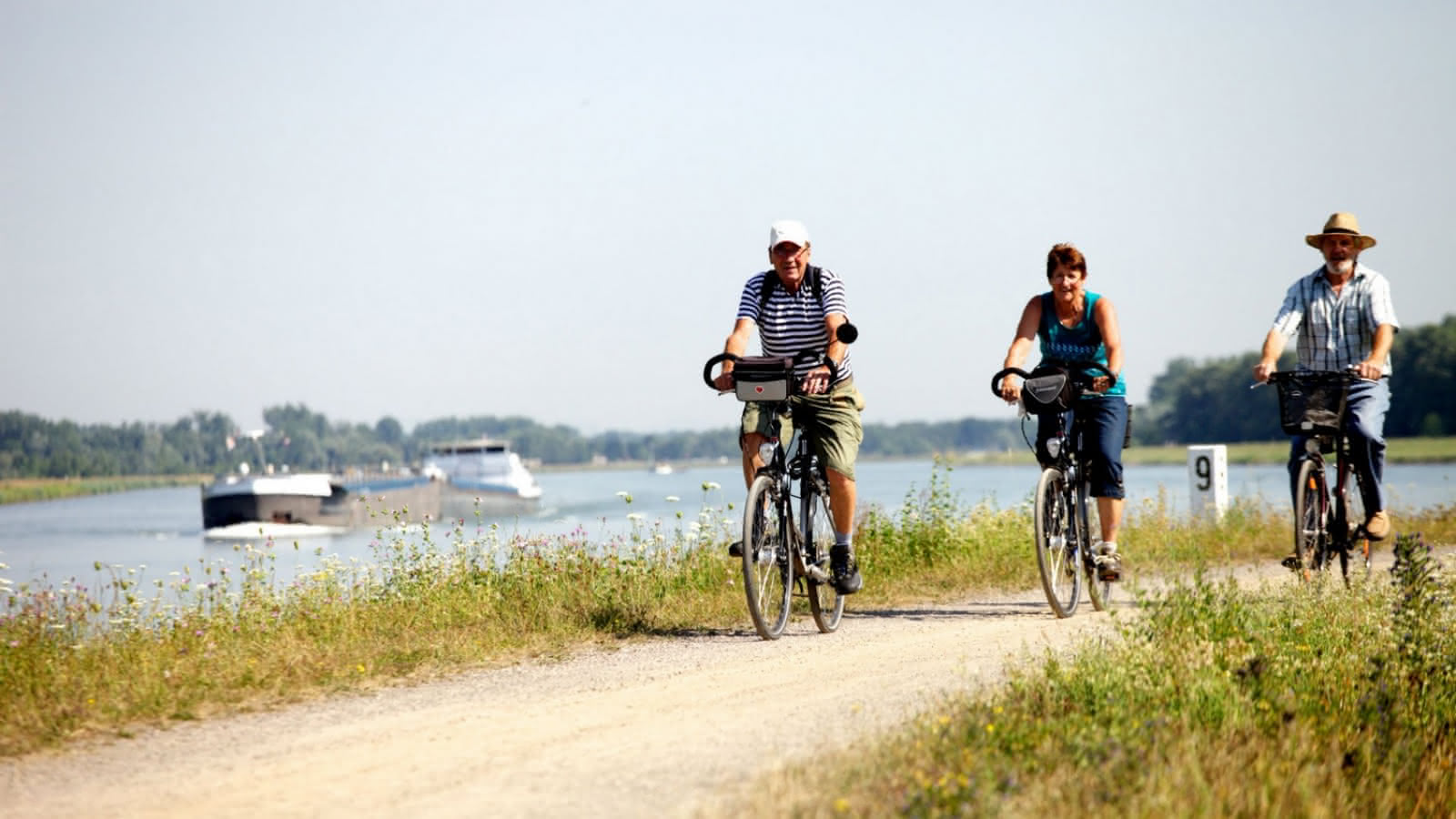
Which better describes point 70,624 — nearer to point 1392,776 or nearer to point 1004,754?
point 1004,754

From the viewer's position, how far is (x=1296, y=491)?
870 centimetres

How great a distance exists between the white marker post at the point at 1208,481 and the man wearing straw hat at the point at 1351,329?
238 inches

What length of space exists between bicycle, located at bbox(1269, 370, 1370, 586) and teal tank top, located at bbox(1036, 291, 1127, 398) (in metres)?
1.24

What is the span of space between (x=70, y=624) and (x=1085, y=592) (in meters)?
6.24

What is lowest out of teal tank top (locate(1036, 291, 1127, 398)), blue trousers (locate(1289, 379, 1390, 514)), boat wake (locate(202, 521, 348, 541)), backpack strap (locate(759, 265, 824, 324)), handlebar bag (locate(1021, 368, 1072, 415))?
boat wake (locate(202, 521, 348, 541))

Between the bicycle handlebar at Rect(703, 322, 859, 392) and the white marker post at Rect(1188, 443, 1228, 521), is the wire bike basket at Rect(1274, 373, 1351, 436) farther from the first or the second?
the white marker post at Rect(1188, 443, 1228, 521)

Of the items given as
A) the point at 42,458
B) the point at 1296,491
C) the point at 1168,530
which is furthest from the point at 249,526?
the point at 1296,491

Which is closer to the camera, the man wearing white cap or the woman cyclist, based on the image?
the man wearing white cap

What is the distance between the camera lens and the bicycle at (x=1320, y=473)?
28.6ft

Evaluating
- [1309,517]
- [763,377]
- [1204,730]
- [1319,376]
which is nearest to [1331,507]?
[1309,517]

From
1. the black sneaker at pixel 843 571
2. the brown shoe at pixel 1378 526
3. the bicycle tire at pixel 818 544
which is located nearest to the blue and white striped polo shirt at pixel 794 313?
the bicycle tire at pixel 818 544

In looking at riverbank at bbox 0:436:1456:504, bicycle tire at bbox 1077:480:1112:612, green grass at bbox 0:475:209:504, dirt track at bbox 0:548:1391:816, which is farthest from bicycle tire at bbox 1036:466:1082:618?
green grass at bbox 0:475:209:504

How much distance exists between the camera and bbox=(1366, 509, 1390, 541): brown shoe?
8.83 metres

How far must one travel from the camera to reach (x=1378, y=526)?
8852mm
